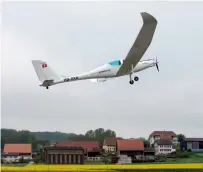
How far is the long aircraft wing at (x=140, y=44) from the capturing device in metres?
38.7

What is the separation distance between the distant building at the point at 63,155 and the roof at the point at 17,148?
21.6 meters

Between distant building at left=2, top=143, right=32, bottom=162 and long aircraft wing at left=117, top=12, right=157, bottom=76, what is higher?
long aircraft wing at left=117, top=12, right=157, bottom=76

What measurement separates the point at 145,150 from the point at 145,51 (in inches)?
2114

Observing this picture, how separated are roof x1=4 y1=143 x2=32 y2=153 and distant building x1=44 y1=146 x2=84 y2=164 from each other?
70.9 feet

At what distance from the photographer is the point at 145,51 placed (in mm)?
41188

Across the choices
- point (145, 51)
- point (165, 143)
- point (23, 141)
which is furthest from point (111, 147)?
point (145, 51)

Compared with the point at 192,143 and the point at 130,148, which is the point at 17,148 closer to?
the point at 130,148

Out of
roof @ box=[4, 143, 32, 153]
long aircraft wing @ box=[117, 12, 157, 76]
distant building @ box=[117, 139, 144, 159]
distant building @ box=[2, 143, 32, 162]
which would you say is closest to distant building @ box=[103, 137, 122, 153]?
distant building @ box=[117, 139, 144, 159]

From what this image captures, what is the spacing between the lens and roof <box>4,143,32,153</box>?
277ft

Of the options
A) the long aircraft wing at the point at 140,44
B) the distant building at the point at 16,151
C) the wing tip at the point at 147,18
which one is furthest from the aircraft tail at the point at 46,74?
the distant building at the point at 16,151

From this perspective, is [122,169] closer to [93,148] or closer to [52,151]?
[52,151]

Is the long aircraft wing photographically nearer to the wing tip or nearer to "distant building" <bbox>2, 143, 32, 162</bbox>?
the wing tip

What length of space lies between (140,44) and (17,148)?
4919 cm

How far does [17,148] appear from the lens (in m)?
85.3
